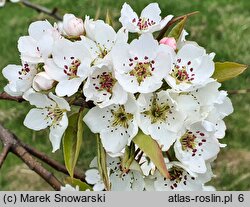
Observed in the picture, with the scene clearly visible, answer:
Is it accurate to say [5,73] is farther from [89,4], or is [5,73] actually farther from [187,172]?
[89,4]

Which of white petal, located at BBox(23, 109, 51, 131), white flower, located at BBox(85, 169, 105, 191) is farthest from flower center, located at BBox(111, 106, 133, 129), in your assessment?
white flower, located at BBox(85, 169, 105, 191)

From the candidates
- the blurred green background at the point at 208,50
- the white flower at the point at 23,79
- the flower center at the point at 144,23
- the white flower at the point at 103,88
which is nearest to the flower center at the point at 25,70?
the white flower at the point at 23,79

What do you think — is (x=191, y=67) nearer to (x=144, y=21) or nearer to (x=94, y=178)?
(x=144, y=21)

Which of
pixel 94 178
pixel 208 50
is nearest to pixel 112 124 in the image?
pixel 94 178

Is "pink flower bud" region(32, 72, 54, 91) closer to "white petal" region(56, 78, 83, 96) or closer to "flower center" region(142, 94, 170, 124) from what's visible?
"white petal" region(56, 78, 83, 96)

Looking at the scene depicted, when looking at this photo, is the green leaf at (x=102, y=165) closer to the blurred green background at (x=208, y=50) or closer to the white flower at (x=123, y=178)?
the white flower at (x=123, y=178)

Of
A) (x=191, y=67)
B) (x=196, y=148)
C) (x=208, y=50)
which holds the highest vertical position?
(x=191, y=67)
